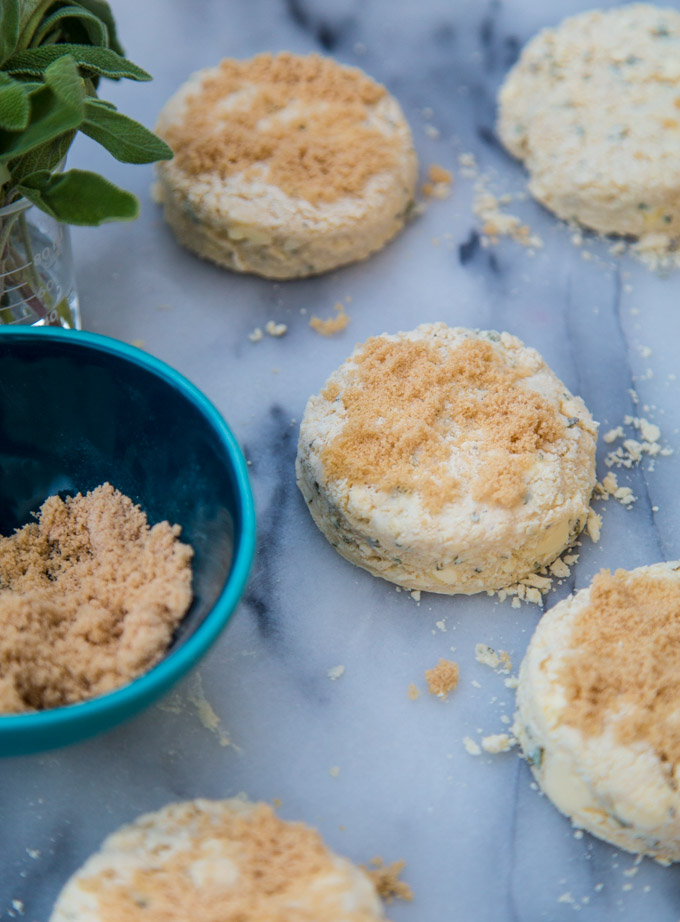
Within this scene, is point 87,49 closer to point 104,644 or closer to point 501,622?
point 104,644

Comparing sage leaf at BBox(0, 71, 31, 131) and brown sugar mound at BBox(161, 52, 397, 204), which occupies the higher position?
sage leaf at BBox(0, 71, 31, 131)

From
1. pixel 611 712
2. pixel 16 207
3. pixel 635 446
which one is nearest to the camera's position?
pixel 611 712

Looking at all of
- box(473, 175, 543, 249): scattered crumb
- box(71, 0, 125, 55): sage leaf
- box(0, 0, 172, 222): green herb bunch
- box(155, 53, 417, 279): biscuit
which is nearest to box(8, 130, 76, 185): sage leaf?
box(0, 0, 172, 222): green herb bunch

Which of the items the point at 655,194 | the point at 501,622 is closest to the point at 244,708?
the point at 501,622

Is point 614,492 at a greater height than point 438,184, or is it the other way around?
point 438,184

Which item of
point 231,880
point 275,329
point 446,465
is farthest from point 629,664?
point 275,329

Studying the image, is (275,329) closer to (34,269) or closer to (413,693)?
(34,269)

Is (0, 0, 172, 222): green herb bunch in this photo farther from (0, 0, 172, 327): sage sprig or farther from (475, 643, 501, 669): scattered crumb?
(475, 643, 501, 669): scattered crumb
